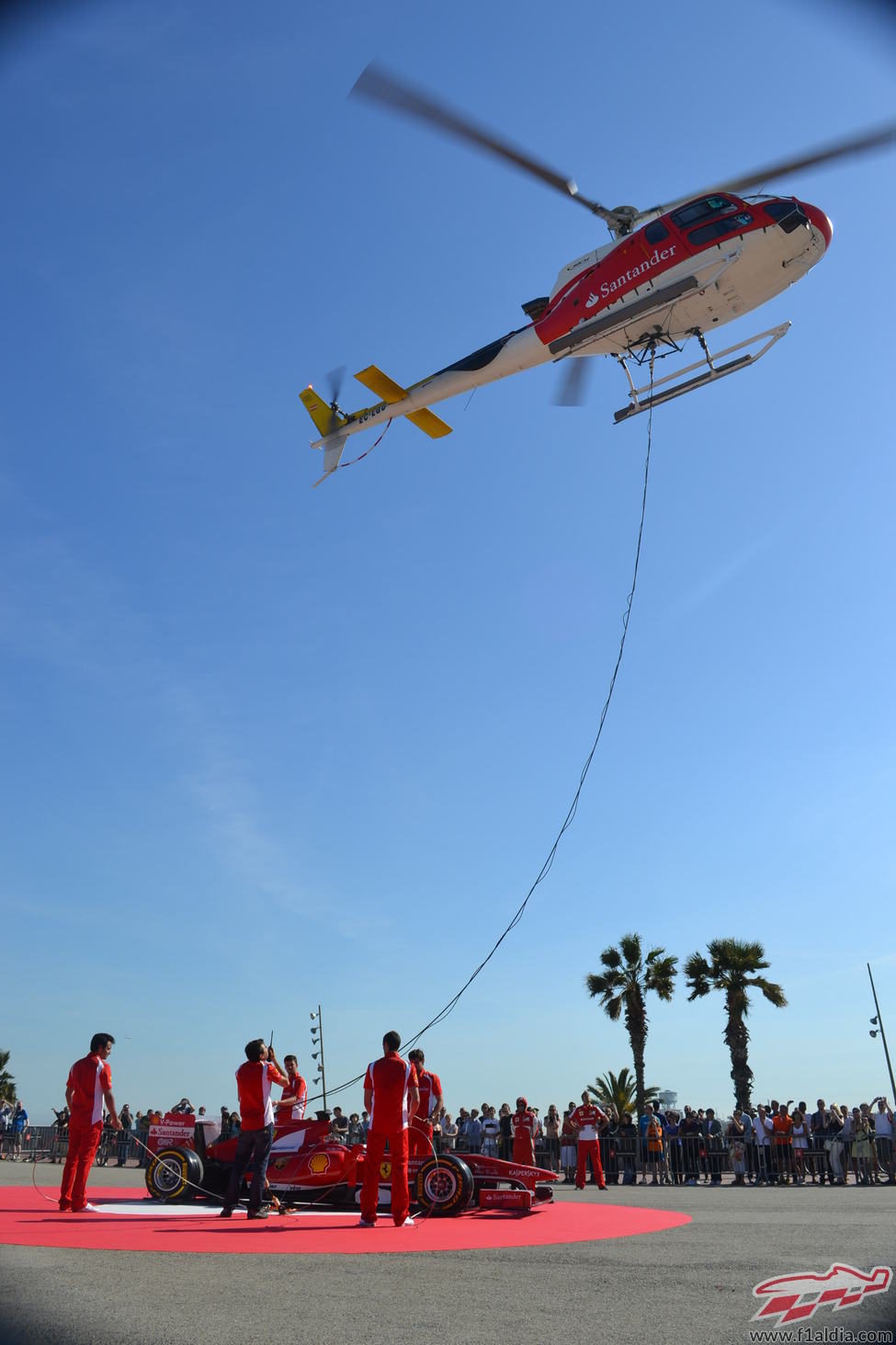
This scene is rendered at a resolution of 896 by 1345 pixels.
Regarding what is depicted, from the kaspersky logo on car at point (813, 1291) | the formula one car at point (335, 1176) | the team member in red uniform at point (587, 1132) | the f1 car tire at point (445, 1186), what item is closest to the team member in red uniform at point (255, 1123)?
the formula one car at point (335, 1176)

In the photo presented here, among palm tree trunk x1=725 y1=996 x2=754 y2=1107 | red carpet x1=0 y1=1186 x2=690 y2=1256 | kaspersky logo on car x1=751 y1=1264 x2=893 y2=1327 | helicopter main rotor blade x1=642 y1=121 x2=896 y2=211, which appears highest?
helicopter main rotor blade x1=642 y1=121 x2=896 y2=211

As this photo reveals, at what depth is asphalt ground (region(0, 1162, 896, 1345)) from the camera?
5105 millimetres

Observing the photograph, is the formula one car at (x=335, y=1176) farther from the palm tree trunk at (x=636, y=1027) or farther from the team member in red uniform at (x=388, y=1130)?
the palm tree trunk at (x=636, y=1027)

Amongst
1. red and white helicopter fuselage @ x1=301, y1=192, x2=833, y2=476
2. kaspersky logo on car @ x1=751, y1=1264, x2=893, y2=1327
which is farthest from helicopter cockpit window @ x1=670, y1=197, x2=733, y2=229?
kaspersky logo on car @ x1=751, y1=1264, x2=893, y2=1327

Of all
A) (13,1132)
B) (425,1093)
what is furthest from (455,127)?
(13,1132)

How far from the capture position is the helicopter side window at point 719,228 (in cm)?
1577

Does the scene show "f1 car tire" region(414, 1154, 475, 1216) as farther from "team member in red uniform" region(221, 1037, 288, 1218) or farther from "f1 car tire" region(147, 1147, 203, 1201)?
"f1 car tire" region(147, 1147, 203, 1201)

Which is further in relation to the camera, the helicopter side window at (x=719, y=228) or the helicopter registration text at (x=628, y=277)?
the helicopter registration text at (x=628, y=277)

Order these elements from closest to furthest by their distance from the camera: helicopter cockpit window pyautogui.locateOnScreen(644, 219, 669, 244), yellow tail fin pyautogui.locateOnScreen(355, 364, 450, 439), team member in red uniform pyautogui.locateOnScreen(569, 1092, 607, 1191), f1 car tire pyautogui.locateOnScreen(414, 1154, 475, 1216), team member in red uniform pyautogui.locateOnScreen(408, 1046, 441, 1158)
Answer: f1 car tire pyautogui.locateOnScreen(414, 1154, 475, 1216) < team member in red uniform pyautogui.locateOnScreen(408, 1046, 441, 1158) < helicopter cockpit window pyautogui.locateOnScreen(644, 219, 669, 244) < team member in red uniform pyautogui.locateOnScreen(569, 1092, 607, 1191) < yellow tail fin pyautogui.locateOnScreen(355, 364, 450, 439)

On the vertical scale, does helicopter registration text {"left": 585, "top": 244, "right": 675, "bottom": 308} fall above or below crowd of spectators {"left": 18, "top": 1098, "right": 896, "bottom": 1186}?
above

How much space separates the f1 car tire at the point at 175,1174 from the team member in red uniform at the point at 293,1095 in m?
1.21

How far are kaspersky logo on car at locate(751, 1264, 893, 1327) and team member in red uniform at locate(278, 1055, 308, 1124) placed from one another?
6.87 m

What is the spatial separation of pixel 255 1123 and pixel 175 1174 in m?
2.06

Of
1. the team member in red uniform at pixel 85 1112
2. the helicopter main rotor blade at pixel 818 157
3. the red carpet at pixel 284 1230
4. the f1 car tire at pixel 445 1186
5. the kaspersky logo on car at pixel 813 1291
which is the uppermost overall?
the helicopter main rotor blade at pixel 818 157
